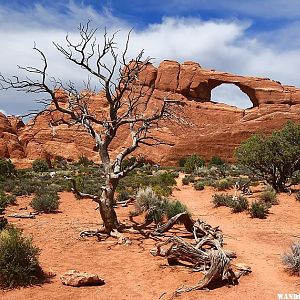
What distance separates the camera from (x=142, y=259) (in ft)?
27.6

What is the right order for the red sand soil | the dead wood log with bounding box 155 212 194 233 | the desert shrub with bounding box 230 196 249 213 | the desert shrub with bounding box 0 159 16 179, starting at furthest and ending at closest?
the desert shrub with bounding box 0 159 16 179, the desert shrub with bounding box 230 196 249 213, the dead wood log with bounding box 155 212 194 233, the red sand soil

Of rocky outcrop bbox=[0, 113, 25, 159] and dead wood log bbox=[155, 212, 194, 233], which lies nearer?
dead wood log bbox=[155, 212, 194, 233]

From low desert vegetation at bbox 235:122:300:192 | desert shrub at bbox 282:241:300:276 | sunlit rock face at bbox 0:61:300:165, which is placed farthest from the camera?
sunlit rock face at bbox 0:61:300:165

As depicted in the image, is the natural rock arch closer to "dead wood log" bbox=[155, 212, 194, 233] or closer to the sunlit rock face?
the sunlit rock face

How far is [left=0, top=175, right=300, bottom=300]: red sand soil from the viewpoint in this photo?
6.38m

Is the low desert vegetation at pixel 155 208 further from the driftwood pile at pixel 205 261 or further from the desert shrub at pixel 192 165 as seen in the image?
the desert shrub at pixel 192 165

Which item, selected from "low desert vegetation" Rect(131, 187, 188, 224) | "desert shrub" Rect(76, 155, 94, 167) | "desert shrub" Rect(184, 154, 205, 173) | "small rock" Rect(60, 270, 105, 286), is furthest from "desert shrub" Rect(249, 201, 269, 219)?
"desert shrub" Rect(76, 155, 94, 167)

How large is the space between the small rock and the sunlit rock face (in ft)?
153

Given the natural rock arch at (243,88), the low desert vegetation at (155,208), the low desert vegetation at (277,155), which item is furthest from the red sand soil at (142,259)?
the natural rock arch at (243,88)

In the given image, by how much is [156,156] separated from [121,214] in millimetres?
43507

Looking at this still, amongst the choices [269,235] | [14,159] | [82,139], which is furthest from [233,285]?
[82,139]

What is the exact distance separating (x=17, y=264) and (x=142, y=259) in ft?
9.02

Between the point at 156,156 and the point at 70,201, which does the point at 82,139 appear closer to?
the point at 156,156

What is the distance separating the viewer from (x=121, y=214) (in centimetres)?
1438
